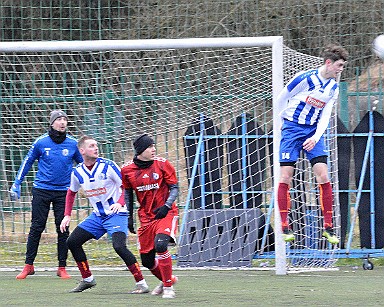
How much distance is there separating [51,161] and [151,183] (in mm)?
2590

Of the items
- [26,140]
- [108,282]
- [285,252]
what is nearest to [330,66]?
[285,252]

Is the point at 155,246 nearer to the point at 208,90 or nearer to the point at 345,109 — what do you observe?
the point at 208,90

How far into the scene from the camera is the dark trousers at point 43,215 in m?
11.8

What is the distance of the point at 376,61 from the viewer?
14.1 m

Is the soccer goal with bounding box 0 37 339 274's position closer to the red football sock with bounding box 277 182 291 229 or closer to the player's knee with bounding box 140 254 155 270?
the red football sock with bounding box 277 182 291 229

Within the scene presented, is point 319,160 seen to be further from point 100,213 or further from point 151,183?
point 100,213

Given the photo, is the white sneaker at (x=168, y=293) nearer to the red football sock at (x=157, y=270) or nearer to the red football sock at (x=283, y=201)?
the red football sock at (x=157, y=270)

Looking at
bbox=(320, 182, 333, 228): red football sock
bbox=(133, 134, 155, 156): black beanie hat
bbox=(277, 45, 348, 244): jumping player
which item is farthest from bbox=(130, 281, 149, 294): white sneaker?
bbox=(320, 182, 333, 228): red football sock

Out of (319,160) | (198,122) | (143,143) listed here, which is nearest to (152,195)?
(143,143)

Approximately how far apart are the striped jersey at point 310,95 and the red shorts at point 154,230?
6.44 feet

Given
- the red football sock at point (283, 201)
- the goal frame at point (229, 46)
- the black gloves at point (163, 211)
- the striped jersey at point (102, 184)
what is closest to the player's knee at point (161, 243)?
the black gloves at point (163, 211)

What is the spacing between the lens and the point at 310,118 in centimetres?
1058

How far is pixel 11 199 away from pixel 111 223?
4.38m

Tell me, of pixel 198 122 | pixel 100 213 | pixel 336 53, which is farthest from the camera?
pixel 198 122
